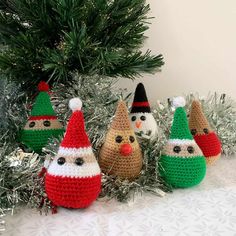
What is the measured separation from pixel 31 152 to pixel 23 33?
227 mm

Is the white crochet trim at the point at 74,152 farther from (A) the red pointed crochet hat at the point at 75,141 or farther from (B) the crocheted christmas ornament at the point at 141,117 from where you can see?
(B) the crocheted christmas ornament at the point at 141,117

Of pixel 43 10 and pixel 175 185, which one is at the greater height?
pixel 43 10

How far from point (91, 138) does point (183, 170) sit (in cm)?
18

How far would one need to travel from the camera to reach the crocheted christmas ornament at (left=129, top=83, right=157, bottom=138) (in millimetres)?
744

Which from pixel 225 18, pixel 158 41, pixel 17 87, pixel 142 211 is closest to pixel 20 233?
pixel 142 211

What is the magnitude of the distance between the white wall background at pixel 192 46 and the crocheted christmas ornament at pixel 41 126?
330mm

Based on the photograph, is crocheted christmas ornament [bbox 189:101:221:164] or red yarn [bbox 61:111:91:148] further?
crocheted christmas ornament [bbox 189:101:221:164]

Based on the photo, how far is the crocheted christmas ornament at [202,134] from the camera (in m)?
0.72

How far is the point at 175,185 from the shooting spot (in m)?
0.65

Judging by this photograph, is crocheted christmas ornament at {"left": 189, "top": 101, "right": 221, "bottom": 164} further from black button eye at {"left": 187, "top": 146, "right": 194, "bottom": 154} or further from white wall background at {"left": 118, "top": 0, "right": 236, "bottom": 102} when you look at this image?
white wall background at {"left": 118, "top": 0, "right": 236, "bottom": 102}

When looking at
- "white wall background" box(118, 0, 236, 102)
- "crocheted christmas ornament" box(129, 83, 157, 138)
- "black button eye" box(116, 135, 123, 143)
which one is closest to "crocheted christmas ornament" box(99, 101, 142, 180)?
"black button eye" box(116, 135, 123, 143)

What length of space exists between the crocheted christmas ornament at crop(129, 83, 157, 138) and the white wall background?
0.23m

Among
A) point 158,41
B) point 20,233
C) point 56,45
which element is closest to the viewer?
point 20,233

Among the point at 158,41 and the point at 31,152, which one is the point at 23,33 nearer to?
the point at 31,152
